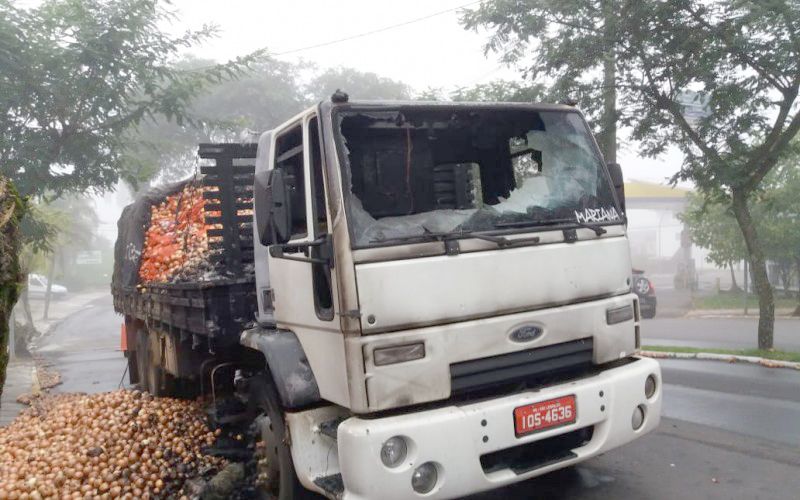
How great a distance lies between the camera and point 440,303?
3.56 m

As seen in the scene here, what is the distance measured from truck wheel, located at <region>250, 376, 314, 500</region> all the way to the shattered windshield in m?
1.39

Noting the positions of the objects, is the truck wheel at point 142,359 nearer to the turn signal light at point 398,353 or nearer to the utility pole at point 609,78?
the turn signal light at point 398,353

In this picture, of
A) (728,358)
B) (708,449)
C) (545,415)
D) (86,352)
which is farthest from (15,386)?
(728,358)

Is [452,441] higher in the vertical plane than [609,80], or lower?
lower

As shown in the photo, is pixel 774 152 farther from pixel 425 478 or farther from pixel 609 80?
pixel 425 478

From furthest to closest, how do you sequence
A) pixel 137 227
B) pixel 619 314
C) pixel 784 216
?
pixel 784 216 → pixel 137 227 → pixel 619 314

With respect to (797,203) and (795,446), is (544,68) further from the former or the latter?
(797,203)

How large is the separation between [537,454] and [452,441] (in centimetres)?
79

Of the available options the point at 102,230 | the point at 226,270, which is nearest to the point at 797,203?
the point at 226,270

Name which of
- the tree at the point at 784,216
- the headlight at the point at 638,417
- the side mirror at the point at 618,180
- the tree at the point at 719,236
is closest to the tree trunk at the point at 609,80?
the side mirror at the point at 618,180

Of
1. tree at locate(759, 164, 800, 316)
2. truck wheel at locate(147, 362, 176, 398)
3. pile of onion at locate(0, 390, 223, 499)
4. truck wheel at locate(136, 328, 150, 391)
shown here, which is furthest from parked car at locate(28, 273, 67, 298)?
pile of onion at locate(0, 390, 223, 499)

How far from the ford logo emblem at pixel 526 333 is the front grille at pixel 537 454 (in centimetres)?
58

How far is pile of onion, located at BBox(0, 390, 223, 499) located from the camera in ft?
16.0

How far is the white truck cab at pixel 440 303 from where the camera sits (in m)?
3.43
